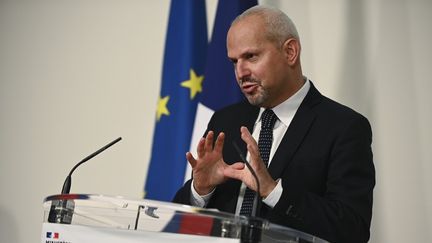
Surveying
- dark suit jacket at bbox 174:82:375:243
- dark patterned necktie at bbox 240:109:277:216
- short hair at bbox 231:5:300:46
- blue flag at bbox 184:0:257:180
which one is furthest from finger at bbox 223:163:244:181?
blue flag at bbox 184:0:257:180

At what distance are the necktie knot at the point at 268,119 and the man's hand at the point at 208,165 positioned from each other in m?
0.36

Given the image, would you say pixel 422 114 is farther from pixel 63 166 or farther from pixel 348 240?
pixel 63 166

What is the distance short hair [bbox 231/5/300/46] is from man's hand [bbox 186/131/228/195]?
578 millimetres

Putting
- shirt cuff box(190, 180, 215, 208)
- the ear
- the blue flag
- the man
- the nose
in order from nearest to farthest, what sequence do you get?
the man → shirt cuff box(190, 180, 215, 208) → the nose → the ear → the blue flag

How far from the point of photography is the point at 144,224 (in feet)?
4.60

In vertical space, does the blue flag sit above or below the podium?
above

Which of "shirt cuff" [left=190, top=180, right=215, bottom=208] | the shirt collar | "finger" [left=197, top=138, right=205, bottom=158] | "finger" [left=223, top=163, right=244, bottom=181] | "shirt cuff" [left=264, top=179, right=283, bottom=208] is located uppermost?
the shirt collar

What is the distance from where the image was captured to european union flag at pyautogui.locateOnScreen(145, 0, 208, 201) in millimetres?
3311

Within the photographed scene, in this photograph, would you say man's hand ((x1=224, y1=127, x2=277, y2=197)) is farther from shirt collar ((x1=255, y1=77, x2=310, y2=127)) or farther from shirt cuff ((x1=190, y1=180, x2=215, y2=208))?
shirt collar ((x1=255, y1=77, x2=310, y2=127))

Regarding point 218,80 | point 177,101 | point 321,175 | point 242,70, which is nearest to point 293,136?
point 321,175

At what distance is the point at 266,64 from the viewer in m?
2.28

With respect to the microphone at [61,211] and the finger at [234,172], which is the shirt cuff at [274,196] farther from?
the microphone at [61,211]

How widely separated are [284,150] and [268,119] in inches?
7.6

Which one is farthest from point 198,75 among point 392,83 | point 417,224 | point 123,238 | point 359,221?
point 123,238
